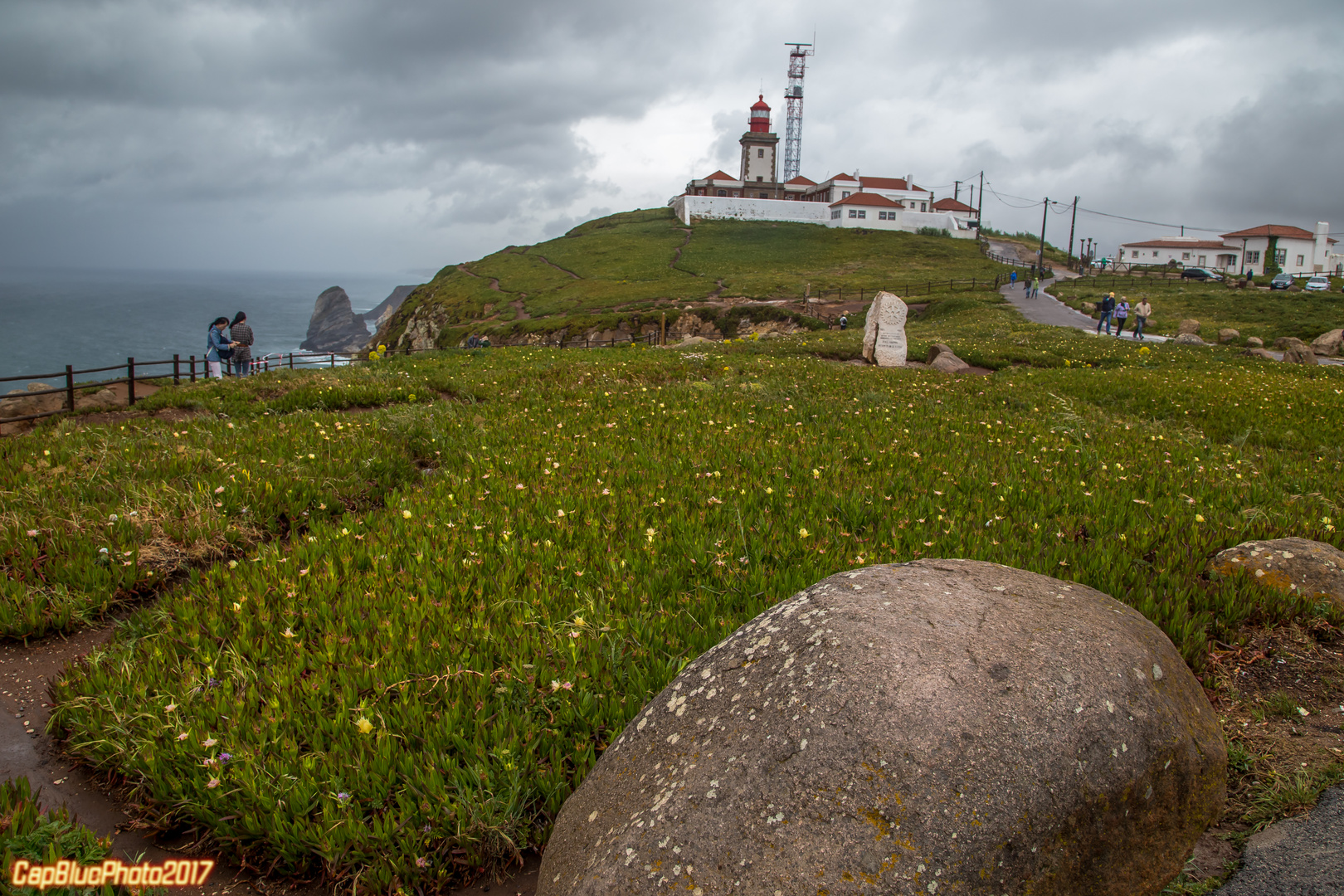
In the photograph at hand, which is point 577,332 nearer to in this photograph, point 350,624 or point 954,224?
point 350,624

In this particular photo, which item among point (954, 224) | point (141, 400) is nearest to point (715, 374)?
point (141, 400)

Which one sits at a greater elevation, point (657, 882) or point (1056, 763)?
point (1056, 763)

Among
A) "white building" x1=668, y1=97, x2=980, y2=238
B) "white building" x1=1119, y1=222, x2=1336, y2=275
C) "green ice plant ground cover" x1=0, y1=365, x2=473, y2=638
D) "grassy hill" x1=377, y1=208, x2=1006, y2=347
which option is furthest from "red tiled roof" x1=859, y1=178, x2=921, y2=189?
"green ice plant ground cover" x1=0, y1=365, x2=473, y2=638

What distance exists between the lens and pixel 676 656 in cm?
424

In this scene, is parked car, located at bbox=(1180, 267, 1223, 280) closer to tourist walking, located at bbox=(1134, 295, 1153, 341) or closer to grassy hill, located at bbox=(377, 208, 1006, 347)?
grassy hill, located at bbox=(377, 208, 1006, 347)

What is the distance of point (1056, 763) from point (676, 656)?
85.8 inches

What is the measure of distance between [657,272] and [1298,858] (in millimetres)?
88605

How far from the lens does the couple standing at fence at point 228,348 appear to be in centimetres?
2164

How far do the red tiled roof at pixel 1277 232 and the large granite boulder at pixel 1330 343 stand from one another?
94.7 metres

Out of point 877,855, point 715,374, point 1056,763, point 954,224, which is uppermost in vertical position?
point 954,224

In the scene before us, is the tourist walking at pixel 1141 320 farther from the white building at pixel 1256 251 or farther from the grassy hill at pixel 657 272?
the white building at pixel 1256 251

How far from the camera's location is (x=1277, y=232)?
4136 inches

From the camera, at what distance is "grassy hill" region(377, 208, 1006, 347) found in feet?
227

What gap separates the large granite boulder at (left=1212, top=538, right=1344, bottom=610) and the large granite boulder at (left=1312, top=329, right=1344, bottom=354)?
35052mm
